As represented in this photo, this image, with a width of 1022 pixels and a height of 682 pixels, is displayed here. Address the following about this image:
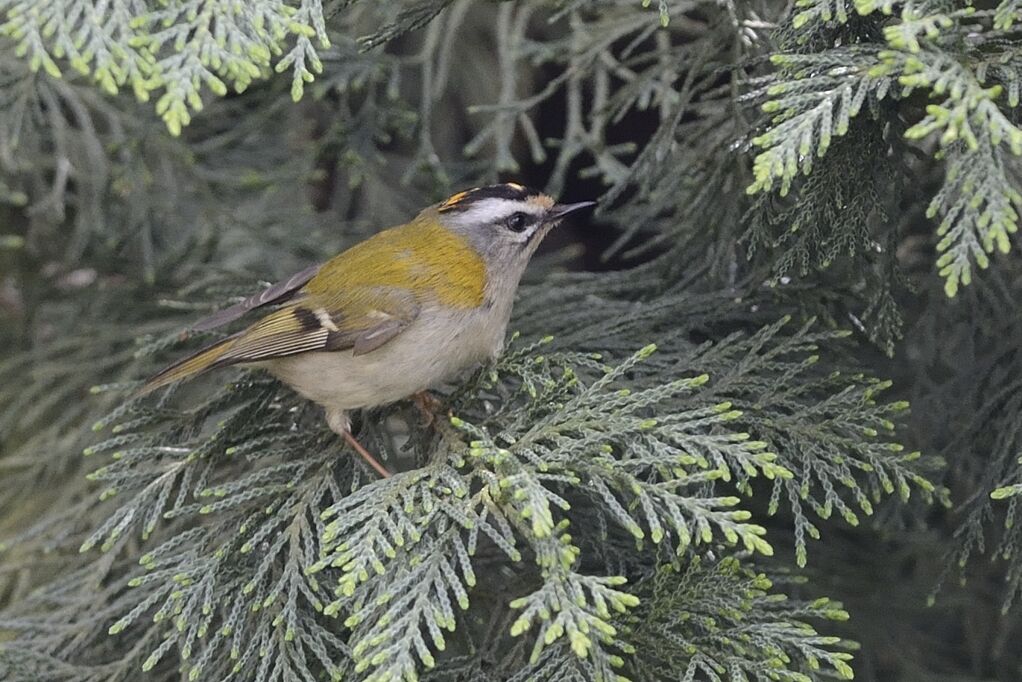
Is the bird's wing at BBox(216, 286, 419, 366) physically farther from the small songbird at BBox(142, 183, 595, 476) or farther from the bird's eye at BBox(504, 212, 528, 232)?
the bird's eye at BBox(504, 212, 528, 232)

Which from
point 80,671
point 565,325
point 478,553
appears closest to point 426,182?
point 565,325

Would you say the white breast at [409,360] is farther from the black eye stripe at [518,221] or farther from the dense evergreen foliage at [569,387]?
the black eye stripe at [518,221]

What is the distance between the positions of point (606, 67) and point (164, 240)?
1.48 meters

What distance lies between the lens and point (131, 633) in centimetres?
224

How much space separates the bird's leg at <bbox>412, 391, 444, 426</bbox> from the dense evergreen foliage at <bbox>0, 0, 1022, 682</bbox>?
1.4 inches

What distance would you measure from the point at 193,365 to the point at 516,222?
0.76 meters

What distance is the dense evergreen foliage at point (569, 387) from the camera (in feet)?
5.21

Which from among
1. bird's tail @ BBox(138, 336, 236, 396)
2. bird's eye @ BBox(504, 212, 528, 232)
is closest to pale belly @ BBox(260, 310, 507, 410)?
bird's tail @ BBox(138, 336, 236, 396)

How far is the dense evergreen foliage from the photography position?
1587mm

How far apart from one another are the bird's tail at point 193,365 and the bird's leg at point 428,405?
41 cm

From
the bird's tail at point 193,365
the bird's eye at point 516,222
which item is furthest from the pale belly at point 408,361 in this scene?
the bird's eye at point 516,222

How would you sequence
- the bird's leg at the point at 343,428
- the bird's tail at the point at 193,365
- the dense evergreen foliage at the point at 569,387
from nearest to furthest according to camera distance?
the dense evergreen foliage at the point at 569,387 → the bird's leg at the point at 343,428 → the bird's tail at the point at 193,365

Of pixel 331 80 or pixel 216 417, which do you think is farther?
pixel 216 417

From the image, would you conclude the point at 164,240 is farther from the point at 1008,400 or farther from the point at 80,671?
the point at 1008,400
